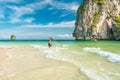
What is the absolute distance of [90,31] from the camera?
100 m

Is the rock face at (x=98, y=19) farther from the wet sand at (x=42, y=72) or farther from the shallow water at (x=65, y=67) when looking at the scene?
the wet sand at (x=42, y=72)

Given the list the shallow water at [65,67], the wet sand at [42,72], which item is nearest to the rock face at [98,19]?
the shallow water at [65,67]

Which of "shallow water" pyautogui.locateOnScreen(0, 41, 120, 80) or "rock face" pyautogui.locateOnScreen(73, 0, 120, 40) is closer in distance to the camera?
"shallow water" pyautogui.locateOnScreen(0, 41, 120, 80)

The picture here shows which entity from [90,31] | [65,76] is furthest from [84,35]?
[65,76]

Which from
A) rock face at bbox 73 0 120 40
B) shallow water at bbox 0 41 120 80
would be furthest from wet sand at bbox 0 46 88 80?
rock face at bbox 73 0 120 40

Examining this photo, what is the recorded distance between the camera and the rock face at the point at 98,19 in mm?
98181

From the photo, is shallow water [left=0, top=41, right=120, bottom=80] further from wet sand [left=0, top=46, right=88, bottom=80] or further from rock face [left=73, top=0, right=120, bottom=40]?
rock face [left=73, top=0, right=120, bottom=40]

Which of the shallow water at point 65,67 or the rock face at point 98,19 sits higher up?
the rock face at point 98,19

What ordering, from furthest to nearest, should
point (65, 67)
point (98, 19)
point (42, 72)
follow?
point (98, 19)
point (65, 67)
point (42, 72)

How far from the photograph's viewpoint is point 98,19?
101 meters

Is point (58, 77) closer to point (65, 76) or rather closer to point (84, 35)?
point (65, 76)

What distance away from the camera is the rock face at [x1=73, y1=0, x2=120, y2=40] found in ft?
322

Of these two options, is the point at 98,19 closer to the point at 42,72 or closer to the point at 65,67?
the point at 65,67

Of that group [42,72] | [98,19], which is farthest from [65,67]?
[98,19]
